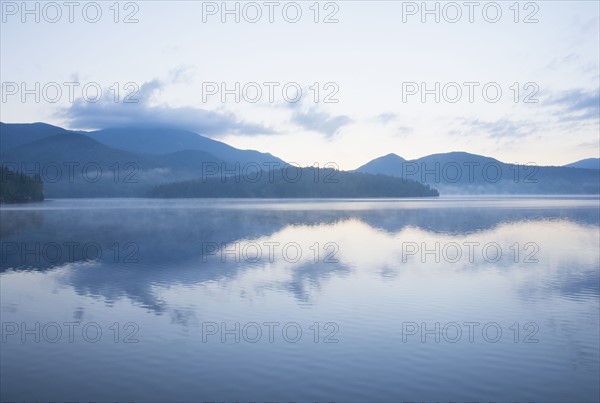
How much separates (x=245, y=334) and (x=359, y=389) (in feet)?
23.1

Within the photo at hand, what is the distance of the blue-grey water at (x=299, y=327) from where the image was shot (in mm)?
15180

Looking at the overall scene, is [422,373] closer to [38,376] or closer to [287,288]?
[38,376]

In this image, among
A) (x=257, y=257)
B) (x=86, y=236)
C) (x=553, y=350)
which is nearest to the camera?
(x=553, y=350)

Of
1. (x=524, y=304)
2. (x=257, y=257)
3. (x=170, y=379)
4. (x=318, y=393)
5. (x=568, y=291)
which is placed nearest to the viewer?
(x=318, y=393)

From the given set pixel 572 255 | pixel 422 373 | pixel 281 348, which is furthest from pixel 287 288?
pixel 572 255

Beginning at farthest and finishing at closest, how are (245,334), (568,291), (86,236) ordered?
(86,236), (568,291), (245,334)

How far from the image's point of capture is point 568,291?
29.2 meters

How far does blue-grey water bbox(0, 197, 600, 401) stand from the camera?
15180 mm

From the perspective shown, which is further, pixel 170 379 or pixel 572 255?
pixel 572 255

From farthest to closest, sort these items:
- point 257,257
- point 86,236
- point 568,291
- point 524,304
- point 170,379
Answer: point 86,236 → point 257,257 → point 568,291 → point 524,304 → point 170,379

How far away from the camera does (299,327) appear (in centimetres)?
2164

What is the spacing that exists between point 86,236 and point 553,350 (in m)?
57.0

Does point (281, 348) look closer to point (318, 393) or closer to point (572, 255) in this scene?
point (318, 393)

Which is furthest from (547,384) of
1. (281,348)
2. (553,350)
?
(281,348)
